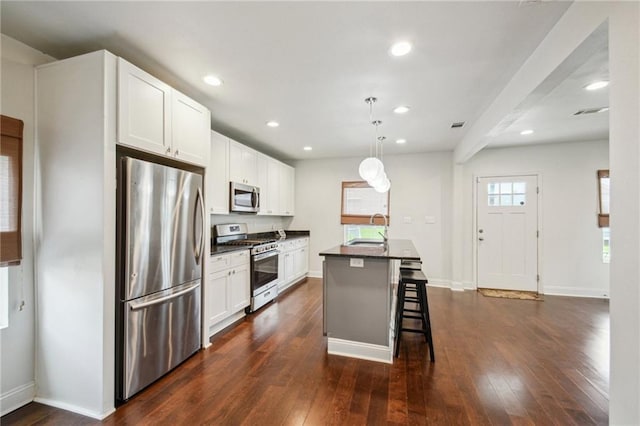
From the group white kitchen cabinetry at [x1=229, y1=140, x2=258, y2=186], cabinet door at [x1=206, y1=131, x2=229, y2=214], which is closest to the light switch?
cabinet door at [x1=206, y1=131, x2=229, y2=214]

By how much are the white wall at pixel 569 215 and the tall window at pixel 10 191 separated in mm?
6223

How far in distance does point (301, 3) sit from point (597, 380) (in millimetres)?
3528

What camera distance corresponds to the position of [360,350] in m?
2.54

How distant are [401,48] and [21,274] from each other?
313 cm

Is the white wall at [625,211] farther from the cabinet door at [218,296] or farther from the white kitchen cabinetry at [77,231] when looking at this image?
the cabinet door at [218,296]

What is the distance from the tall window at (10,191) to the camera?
1.71 m

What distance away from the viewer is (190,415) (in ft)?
5.78

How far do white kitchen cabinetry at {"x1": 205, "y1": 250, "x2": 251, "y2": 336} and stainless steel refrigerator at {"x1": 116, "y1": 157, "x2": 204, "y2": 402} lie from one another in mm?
265

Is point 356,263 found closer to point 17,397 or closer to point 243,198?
point 243,198

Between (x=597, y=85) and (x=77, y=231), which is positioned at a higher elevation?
(x=597, y=85)

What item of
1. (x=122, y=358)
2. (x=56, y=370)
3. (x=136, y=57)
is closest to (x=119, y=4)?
(x=136, y=57)

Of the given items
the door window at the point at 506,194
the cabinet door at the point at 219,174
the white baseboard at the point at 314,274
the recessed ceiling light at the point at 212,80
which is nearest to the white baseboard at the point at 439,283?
the door window at the point at 506,194

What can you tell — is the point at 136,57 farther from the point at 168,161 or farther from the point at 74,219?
the point at 74,219

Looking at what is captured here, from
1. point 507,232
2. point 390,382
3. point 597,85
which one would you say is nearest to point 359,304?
point 390,382
